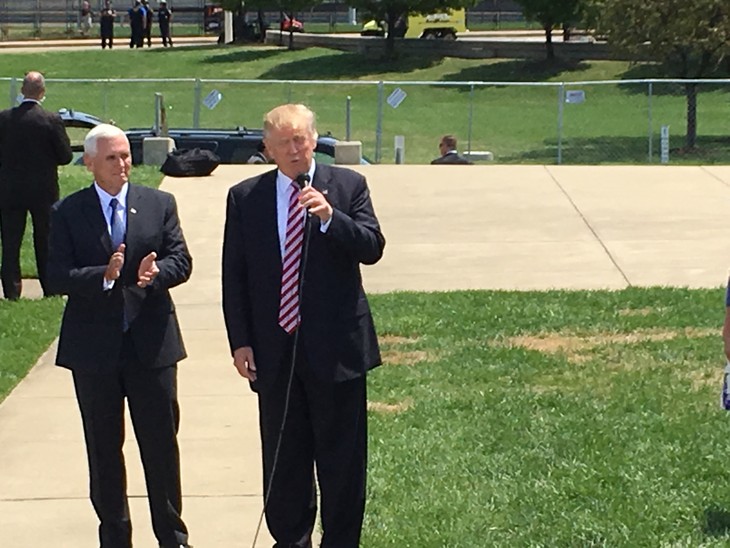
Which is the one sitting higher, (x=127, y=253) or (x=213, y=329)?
(x=127, y=253)

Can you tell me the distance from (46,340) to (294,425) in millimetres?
5436

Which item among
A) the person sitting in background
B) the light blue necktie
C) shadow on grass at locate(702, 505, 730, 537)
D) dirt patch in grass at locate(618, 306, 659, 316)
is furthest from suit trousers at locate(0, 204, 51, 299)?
the person sitting in background

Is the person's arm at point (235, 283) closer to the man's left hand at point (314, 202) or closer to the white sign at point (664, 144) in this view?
the man's left hand at point (314, 202)

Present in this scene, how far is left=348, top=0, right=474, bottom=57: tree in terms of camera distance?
144 ft

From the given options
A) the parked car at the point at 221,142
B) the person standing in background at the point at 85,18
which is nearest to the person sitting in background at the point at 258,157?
the parked car at the point at 221,142

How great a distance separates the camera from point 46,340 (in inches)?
419

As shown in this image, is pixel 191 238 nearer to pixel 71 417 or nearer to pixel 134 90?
pixel 71 417

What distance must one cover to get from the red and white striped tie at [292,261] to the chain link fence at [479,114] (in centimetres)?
1800

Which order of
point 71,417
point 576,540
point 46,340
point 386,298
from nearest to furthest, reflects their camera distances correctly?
point 576,540 < point 71,417 < point 46,340 < point 386,298

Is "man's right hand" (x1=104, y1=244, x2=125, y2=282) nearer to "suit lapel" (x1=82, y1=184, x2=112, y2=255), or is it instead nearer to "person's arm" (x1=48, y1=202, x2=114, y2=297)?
"person's arm" (x1=48, y1=202, x2=114, y2=297)

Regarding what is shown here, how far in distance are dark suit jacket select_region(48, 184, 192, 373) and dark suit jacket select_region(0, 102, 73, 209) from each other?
614 cm

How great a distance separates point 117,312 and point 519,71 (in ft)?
123

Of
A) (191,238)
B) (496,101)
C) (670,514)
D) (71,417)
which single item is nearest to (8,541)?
(71,417)

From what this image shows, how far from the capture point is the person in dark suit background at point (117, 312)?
5691 millimetres
